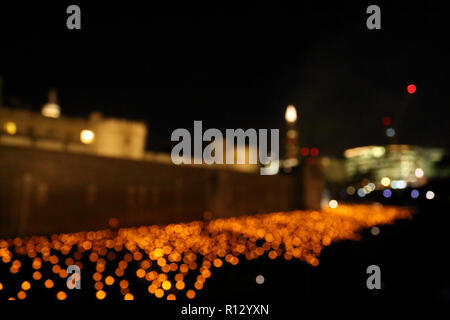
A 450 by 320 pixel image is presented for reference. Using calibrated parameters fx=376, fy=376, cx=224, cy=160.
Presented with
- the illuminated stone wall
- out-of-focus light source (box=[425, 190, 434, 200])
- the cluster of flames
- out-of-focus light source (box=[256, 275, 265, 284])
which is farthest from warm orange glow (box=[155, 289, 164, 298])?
out-of-focus light source (box=[425, 190, 434, 200])

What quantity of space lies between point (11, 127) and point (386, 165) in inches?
2556

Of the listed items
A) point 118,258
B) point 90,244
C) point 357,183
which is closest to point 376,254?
point 118,258

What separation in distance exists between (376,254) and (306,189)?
46.8 feet

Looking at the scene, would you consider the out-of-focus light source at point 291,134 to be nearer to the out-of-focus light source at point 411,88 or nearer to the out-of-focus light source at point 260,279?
the out-of-focus light source at point 411,88

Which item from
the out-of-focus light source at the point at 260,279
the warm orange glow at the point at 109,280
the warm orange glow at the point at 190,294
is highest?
the warm orange glow at the point at 109,280

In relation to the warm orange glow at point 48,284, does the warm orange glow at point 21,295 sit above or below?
below

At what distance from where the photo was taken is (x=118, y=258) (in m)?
7.19

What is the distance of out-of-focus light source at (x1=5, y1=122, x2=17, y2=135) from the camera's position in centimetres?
2550

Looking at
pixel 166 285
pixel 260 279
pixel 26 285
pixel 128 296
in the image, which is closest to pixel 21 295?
pixel 26 285

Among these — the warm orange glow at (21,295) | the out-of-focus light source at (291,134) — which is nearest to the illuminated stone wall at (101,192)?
the warm orange glow at (21,295)

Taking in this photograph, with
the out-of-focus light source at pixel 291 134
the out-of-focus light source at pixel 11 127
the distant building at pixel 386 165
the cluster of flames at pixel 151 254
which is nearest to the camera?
the cluster of flames at pixel 151 254

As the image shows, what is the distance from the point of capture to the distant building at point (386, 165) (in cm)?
4991

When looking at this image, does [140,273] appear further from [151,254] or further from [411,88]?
[411,88]

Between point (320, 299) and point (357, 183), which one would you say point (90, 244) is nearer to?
point (320, 299)
